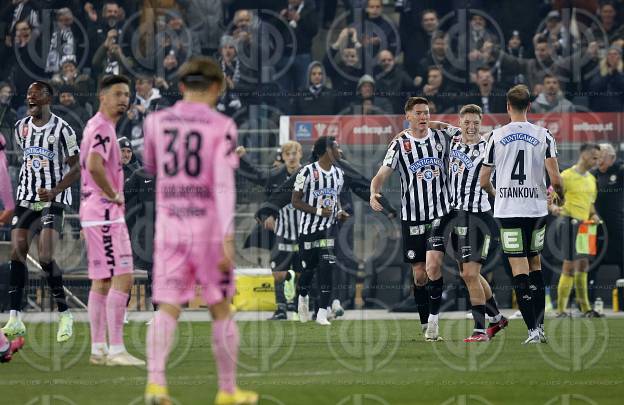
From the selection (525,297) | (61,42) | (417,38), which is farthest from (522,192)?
(61,42)

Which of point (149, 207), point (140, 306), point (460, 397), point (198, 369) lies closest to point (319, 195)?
point (149, 207)

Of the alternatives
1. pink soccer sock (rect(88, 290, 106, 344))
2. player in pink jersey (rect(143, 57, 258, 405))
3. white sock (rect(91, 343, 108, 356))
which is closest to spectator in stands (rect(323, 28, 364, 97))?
pink soccer sock (rect(88, 290, 106, 344))

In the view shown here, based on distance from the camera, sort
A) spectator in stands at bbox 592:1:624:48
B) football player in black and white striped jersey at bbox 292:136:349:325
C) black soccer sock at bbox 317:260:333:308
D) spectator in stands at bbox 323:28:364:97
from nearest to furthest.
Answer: black soccer sock at bbox 317:260:333:308
football player in black and white striped jersey at bbox 292:136:349:325
spectator in stands at bbox 323:28:364:97
spectator in stands at bbox 592:1:624:48

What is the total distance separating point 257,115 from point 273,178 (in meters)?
1.06

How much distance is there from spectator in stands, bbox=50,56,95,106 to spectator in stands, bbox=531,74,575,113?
6584 mm

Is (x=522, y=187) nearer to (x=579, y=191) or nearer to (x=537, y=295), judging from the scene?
(x=537, y=295)

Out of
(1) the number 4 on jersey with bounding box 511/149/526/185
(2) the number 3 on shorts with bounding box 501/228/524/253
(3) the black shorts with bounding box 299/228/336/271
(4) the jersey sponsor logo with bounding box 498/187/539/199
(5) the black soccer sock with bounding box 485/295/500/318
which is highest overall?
(1) the number 4 on jersey with bounding box 511/149/526/185

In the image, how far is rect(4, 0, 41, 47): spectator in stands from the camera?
1800 centimetres

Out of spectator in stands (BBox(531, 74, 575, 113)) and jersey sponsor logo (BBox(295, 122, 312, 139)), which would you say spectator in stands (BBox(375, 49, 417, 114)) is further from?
spectator in stands (BBox(531, 74, 575, 113))

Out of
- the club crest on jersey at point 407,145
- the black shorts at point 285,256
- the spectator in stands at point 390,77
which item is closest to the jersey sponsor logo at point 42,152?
the club crest on jersey at point 407,145

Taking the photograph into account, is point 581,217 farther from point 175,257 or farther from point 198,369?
point 175,257

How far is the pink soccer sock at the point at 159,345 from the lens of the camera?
5926 millimetres

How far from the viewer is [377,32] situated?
59.4ft

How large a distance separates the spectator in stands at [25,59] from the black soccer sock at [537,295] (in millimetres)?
9493
